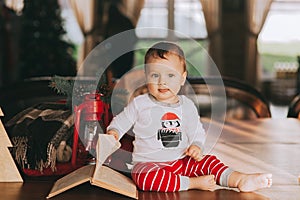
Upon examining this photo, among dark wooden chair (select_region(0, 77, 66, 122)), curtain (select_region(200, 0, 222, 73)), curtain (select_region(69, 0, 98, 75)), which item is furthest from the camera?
curtain (select_region(200, 0, 222, 73))

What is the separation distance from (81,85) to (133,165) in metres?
0.25

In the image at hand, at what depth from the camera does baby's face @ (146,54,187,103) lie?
1.14 m

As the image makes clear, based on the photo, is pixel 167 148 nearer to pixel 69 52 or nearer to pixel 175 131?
pixel 175 131

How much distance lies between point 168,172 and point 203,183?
78 millimetres

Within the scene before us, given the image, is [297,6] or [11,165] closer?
[11,165]

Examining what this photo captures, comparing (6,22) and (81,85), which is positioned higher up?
(81,85)

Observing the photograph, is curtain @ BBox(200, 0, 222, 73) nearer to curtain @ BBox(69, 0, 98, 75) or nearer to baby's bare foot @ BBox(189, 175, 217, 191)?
curtain @ BBox(69, 0, 98, 75)

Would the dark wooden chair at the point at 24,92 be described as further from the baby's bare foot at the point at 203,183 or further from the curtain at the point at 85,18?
the curtain at the point at 85,18

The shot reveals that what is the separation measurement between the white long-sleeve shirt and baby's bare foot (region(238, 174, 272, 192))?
0.12 meters

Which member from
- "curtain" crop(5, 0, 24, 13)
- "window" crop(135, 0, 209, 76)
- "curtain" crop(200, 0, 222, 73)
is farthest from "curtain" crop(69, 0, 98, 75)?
"curtain" crop(200, 0, 222, 73)

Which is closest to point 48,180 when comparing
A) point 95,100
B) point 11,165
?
point 11,165

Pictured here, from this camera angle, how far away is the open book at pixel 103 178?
109cm

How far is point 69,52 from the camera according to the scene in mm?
6801

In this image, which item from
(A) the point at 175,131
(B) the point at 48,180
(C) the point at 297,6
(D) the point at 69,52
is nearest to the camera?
(A) the point at 175,131
